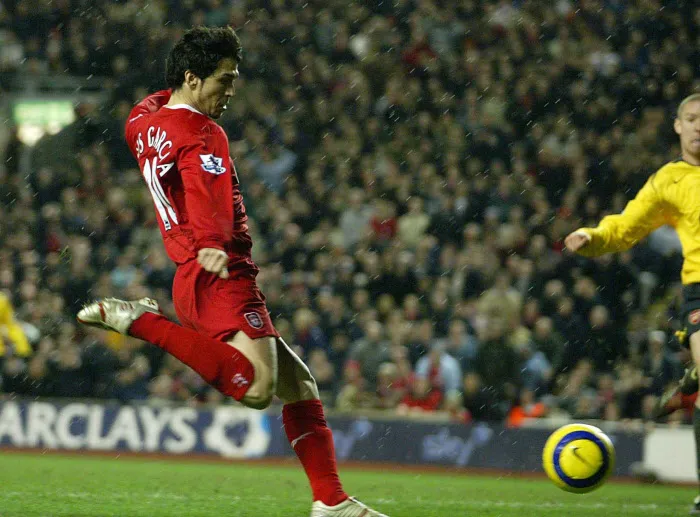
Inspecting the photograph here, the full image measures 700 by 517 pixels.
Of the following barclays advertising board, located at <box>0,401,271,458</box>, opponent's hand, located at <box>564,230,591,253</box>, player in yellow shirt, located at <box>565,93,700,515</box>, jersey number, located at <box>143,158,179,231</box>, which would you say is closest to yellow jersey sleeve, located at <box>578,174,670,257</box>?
player in yellow shirt, located at <box>565,93,700,515</box>

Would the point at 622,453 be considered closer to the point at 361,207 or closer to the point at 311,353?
the point at 311,353

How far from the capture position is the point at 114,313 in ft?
16.9

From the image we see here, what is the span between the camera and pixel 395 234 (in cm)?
1423

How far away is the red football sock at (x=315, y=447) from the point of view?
5.24 meters

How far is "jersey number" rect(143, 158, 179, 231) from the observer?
506 centimetres

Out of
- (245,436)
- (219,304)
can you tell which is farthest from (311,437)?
(245,436)

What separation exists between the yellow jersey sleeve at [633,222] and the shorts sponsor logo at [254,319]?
2.07 m

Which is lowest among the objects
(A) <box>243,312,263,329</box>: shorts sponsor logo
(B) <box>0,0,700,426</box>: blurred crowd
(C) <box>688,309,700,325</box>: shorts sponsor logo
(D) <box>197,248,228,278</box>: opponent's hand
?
(A) <box>243,312,263,329</box>: shorts sponsor logo

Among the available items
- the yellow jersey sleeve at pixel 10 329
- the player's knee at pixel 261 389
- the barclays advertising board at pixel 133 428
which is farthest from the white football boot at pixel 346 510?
the yellow jersey sleeve at pixel 10 329

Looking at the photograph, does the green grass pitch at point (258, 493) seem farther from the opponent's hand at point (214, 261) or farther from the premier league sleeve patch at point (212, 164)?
the premier league sleeve patch at point (212, 164)

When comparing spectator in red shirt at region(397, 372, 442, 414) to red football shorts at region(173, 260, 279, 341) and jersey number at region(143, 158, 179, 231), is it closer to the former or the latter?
red football shorts at region(173, 260, 279, 341)

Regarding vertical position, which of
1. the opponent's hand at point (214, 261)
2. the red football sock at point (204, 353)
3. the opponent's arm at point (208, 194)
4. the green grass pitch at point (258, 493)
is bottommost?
the green grass pitch at point (258, 493)

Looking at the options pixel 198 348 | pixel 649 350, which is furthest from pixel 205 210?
pixel 649 350

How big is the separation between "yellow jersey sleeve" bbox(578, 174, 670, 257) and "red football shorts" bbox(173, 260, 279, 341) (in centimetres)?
209
